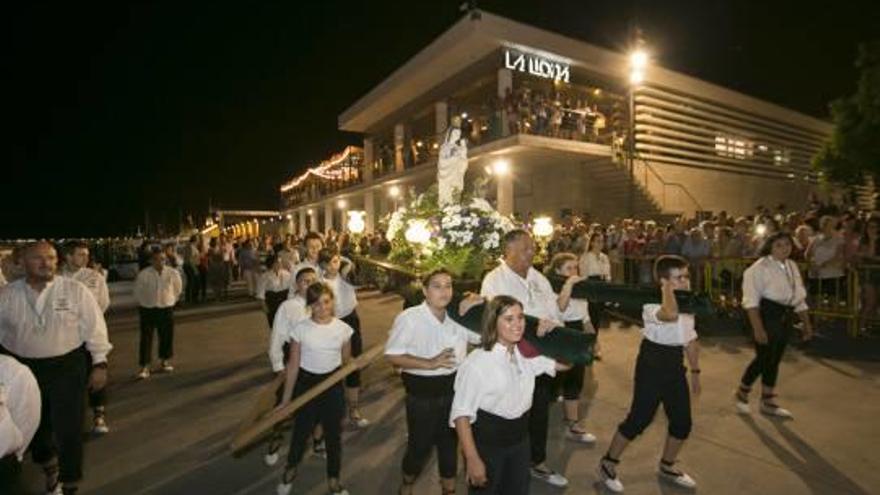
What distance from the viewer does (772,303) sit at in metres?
5.77

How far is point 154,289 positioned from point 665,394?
723cm

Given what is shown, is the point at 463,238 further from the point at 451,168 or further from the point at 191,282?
the point at 191,282

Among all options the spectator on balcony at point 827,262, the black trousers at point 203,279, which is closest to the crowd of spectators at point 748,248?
the spectator on balcony at point 827,262

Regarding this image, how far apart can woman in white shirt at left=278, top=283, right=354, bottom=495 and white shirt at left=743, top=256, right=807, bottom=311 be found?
415cm

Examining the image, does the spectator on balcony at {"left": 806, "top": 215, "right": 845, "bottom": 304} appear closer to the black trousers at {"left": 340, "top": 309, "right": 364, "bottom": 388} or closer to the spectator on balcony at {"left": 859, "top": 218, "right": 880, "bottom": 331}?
the spectator on balcony at {"left": 859, "top": 218, "right": 880, "bottom": 331}

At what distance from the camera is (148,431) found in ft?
20.0

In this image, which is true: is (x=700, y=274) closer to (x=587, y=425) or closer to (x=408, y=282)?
(x=587, y=425)

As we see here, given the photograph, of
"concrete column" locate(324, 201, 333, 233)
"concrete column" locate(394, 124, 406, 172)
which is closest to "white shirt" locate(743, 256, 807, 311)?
"concrete column" locate(394, 124, 406, 172)

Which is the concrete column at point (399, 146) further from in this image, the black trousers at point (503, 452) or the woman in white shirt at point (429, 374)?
the black trousers at point (503, 452)

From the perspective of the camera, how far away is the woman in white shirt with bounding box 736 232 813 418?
18.9ft

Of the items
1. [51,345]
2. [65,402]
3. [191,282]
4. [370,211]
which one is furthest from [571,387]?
[370,211]

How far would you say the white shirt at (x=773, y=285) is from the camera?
5.74 m

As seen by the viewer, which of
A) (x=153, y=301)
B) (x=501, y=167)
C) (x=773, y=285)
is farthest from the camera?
(x=501, y=167)

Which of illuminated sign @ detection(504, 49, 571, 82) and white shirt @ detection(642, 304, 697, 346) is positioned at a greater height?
illuminated sign @ detection(504, 49, 571, 82)
